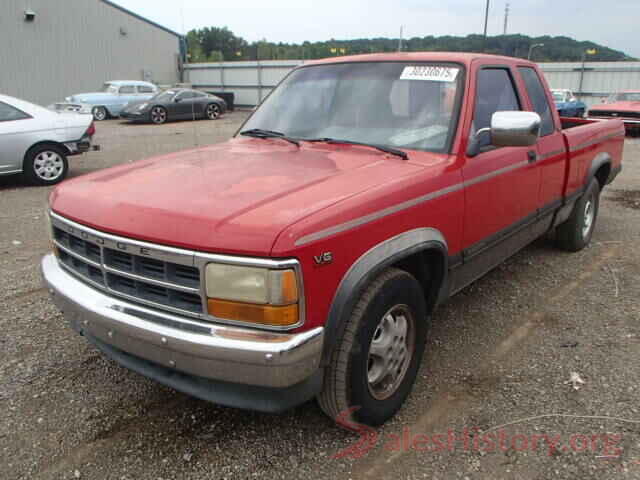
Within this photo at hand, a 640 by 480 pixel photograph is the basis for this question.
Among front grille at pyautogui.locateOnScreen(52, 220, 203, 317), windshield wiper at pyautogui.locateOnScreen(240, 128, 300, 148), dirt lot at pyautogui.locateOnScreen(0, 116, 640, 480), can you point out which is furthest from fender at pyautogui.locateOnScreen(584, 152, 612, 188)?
front grille at pyautogui.locateOnScreen(52, 220, 203, 317)

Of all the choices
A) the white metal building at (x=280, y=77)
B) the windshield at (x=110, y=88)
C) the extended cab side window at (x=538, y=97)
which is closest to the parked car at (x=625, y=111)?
the white metal building at (x=280, y=77)

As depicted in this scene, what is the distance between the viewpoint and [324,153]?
3.13 metres

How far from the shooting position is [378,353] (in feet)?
8.43

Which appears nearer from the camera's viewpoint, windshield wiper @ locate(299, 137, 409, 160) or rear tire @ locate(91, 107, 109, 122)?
windshield wiper @ locate(299, 137, 409, 160)

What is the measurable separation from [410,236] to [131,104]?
20.9 metres

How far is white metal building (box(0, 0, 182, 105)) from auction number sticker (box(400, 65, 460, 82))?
21829 millimetres

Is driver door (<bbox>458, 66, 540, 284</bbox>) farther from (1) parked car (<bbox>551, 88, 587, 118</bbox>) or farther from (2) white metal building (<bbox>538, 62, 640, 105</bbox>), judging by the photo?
(2) white metal building (<bbox>538, 62, 640, 105</bbox>)

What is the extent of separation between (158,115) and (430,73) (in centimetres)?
1908

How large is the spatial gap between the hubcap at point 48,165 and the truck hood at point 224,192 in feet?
21.6

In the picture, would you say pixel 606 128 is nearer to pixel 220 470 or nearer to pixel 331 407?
pixel 331 407

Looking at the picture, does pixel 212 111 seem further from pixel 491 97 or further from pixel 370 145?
pixel 370 145

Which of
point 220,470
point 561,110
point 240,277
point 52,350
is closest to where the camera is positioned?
point 240,277

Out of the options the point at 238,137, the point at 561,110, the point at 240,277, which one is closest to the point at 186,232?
the point at 240,277

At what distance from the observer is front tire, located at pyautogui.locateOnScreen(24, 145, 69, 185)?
8.66 metres
